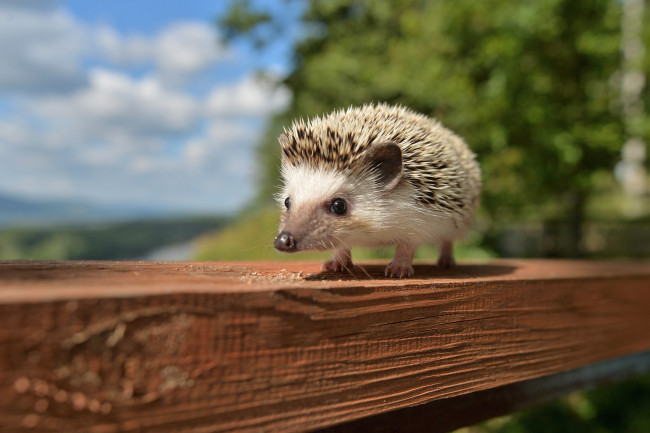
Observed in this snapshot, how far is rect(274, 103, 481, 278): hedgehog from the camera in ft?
8.71

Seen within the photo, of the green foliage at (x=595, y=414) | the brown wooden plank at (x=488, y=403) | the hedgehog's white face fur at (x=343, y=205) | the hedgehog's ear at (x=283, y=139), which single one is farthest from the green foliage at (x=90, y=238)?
the green foliage at (x=595, y=414)

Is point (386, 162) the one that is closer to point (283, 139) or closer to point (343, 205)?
point (343, 205)

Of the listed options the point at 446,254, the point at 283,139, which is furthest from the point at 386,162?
the point at 446,254

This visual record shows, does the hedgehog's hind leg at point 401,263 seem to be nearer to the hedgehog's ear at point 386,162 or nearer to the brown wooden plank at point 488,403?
the hedgehog's ear at point 386,162

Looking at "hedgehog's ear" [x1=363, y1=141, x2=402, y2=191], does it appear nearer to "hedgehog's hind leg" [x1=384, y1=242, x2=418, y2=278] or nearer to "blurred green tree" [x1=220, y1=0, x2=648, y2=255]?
"hedgehog's hind leg" [x1=384, y1=242, x2=418, y2=278]

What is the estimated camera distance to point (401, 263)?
260cm

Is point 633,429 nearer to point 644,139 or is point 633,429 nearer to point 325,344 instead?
point 644,139

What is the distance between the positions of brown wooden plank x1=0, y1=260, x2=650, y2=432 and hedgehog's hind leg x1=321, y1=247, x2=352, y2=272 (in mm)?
816

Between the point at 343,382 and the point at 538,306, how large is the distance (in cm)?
141

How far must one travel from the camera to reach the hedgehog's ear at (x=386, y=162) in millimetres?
2627

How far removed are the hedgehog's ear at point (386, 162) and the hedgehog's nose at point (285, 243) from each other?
0.64 meters

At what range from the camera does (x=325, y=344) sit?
1.56 metres

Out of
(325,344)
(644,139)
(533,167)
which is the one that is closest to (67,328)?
(325,344)

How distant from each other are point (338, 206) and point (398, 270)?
1.70ft
